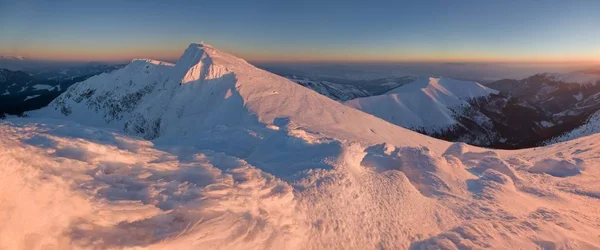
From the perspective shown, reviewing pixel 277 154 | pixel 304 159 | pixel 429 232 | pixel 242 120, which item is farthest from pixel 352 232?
pixel 242 120

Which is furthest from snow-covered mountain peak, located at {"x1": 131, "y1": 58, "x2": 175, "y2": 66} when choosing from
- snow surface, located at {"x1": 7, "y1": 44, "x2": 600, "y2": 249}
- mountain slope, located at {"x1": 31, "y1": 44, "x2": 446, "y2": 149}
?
snow surface, located at {"x1": 7, "y1": 44, "x2": 600, "y2": 249}

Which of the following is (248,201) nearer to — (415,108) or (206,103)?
(206,103)

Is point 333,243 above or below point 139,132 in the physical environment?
above

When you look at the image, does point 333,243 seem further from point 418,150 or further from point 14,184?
point 418,150

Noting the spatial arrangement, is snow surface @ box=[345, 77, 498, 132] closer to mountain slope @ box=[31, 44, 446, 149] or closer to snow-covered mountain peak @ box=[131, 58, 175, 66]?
snow-covered mountain peak @ box=[131, 58, 175, 66]

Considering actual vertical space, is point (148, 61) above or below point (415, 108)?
above

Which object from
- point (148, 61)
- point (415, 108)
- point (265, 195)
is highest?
point (148, 61)

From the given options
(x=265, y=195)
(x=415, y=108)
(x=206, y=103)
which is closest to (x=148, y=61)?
(x=206, y=103)

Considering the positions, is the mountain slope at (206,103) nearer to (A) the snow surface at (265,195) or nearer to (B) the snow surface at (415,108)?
(A) the snow surface at (265,195)

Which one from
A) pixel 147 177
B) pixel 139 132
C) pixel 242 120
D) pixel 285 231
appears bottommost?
pixel 139 132
